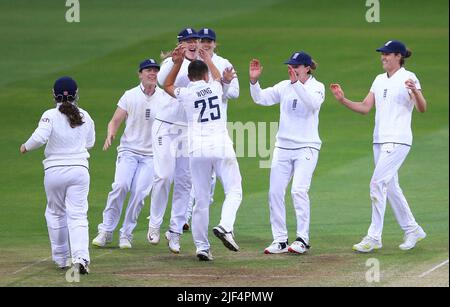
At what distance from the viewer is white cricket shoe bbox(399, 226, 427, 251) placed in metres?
13.7

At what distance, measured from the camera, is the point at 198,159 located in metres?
12.7

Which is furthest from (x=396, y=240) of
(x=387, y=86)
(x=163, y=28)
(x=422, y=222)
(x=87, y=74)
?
(x=163, y=28)

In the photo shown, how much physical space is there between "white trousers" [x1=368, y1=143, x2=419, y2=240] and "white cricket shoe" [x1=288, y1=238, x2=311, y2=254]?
2.56 ft

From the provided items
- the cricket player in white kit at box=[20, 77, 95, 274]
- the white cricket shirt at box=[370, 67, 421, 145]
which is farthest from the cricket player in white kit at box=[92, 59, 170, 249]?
the white cricket shirt at box=[370, 67, 421, 145]

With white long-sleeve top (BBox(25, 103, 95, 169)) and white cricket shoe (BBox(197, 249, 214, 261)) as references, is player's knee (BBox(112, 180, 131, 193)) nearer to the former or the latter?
white cricket shoe (BBox(197, 249, 214, 261))

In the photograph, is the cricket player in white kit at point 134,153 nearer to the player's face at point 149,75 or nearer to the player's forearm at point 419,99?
the player's face at point 149,75

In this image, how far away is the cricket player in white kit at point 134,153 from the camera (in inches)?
546

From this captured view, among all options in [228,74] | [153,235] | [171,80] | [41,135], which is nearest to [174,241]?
[153,235]

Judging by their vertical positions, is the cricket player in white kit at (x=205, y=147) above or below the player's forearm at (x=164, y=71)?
below

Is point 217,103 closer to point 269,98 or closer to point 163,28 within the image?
point 269,98

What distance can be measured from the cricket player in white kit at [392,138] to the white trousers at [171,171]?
188cm

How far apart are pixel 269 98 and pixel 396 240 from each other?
2.31 m

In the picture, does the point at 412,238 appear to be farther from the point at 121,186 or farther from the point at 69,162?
the point at 69,162

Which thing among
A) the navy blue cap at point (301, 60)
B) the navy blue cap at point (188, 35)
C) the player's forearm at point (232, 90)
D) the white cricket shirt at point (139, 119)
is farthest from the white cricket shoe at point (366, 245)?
the navy blue cap at point (188, 35)
